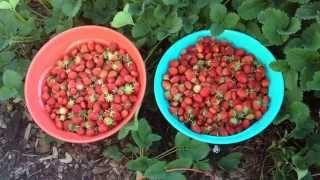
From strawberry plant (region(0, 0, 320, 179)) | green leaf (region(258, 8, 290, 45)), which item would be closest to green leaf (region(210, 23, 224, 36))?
strawberry plant (region(0, 0, 320, 179))

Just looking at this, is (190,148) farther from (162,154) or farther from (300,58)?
(300,58)

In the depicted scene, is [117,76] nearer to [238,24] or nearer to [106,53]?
[106,53]

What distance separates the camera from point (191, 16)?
5.32 feet

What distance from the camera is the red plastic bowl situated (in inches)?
62.5

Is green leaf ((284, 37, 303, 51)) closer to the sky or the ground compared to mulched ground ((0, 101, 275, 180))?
closer to the sky

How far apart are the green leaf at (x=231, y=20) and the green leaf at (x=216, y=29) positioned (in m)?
0.02

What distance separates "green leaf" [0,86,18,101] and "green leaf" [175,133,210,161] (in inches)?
18.7

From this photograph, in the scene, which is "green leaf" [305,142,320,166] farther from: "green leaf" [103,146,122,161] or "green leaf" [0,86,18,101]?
"green leaf" [0,86,18,101]

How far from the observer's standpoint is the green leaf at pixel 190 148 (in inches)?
61.0

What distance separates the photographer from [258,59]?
1.67m

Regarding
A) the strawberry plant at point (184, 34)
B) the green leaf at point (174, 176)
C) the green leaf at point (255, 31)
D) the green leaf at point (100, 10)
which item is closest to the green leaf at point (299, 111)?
the strawberry plant at point (184, 34)

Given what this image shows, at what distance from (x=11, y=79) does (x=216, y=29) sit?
591mm

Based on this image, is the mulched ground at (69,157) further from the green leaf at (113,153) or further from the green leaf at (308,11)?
the green leaf at (308,11)

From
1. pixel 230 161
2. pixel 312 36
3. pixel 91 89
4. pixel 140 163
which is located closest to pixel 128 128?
pixel 140 163
